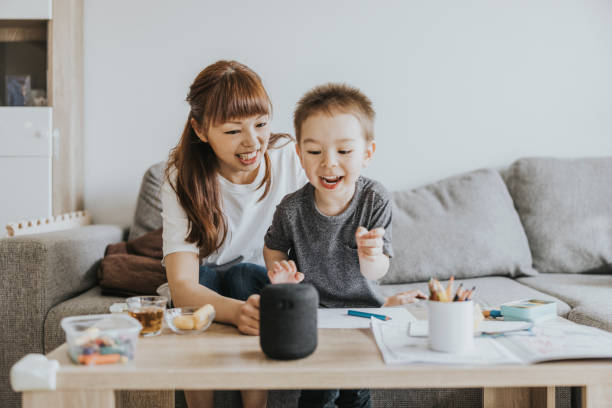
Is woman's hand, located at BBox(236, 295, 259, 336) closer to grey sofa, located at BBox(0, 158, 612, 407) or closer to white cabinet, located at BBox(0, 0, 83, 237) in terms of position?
grey sofa, located at BBox(0, 158, 612, 407)

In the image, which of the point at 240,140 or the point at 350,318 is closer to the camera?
the point at 350,318

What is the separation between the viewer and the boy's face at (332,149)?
1045 millimetres

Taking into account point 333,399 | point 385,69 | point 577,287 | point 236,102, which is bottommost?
point 333,399

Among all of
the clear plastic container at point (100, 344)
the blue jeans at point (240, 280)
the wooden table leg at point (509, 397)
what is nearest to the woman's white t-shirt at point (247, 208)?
the blue jeans at point (240, 280)

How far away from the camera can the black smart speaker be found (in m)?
0.72

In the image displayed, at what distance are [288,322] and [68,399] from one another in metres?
0.32

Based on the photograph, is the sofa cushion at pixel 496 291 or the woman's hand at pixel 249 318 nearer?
the woman's hand at pixel 249 318

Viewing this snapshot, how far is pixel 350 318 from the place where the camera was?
3.24ft

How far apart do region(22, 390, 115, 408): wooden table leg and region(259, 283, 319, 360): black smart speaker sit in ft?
0.76

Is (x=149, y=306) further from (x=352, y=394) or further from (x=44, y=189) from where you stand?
(x=44, y=189)

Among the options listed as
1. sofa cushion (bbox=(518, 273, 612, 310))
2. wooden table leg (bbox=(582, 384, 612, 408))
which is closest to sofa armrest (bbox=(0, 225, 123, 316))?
wooden table leg (bbox=(582, 384, 612, 408))

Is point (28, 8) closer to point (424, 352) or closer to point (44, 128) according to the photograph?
point (44, 128)

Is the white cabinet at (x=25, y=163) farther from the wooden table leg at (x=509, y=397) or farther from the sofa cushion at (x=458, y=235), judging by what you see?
the wooden table leg at (x=509, y=397)

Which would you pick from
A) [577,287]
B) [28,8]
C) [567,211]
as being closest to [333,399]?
[577,287]
